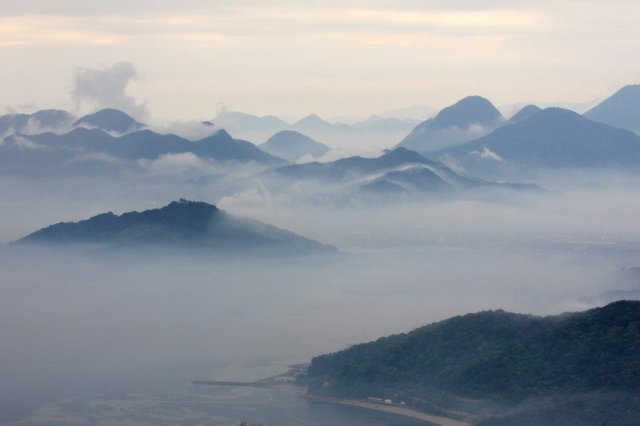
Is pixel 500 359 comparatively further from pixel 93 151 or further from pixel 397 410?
pixel 93 151

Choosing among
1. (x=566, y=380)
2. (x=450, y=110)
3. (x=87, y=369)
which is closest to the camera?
(x=566, y=380)

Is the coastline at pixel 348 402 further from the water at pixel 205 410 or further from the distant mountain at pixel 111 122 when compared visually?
the distant mountain at pixel 111 122

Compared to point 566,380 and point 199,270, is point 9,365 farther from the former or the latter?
point 199,270

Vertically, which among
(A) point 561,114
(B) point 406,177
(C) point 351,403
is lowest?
(C) point 351,403

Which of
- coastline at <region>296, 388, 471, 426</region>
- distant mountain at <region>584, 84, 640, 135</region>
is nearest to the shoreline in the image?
coastline at <region>296, 388, 471, 426</region>

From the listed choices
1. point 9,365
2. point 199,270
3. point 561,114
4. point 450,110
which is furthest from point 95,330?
point 450,110

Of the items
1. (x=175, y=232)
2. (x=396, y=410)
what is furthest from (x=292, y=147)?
(x=396, y=410)
